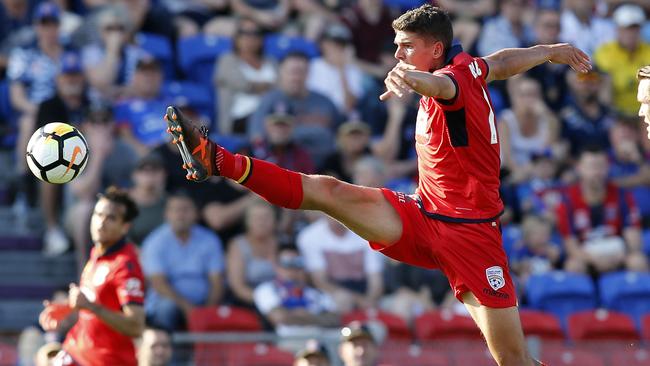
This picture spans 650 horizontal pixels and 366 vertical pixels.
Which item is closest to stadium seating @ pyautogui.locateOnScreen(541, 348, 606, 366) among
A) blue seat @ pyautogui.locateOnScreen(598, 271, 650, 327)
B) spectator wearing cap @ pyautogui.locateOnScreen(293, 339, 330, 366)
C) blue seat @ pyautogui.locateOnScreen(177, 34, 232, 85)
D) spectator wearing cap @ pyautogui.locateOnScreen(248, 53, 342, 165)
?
blue seat @ pyautogui.locateOnScreen(598, 271, 650, 327)

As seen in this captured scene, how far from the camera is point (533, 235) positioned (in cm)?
1367

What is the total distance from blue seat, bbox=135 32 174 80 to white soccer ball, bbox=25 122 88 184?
598 cm

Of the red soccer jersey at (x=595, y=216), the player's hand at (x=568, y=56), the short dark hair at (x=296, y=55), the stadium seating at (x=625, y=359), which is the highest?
the short dark hair at (x=296, y=55)

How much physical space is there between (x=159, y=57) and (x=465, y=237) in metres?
7.66

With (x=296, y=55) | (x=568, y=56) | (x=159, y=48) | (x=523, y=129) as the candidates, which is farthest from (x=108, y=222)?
(x=523, y=129)

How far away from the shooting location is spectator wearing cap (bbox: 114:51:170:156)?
45.1 ft

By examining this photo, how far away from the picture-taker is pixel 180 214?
12531mm

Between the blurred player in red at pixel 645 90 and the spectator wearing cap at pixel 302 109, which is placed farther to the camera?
the spectator wearing cap at pixel 302 109

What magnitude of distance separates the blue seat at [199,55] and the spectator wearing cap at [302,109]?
32.1 inches

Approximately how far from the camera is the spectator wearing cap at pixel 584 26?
56.3 feet

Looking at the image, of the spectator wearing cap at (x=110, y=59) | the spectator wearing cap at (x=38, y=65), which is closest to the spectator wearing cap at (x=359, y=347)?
the spectator wearing cap at (x=110, y=59)

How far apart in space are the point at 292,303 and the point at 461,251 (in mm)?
4981

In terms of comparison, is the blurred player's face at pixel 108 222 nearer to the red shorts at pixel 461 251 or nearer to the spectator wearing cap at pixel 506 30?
the red shorts at pixel 461 251

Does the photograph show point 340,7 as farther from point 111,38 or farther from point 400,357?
point 400,357
